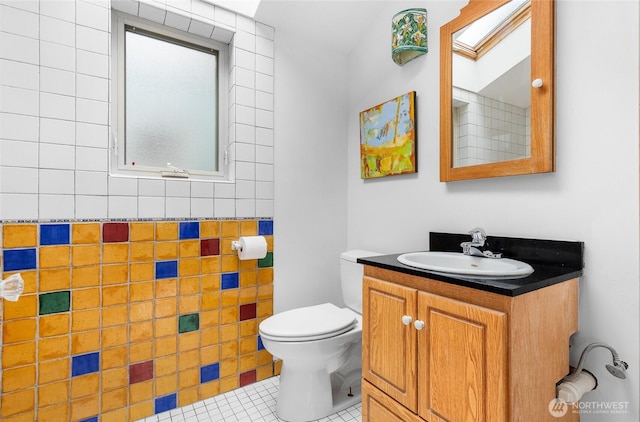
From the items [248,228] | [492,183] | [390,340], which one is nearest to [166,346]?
[248,228]

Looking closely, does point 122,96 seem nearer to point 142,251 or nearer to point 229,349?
point 142,251

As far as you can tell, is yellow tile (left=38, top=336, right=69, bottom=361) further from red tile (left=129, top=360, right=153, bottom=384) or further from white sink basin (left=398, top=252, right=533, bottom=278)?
white sink basin (left=398, top=252, right=533, bottom=278)

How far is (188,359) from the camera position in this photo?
1673 mm

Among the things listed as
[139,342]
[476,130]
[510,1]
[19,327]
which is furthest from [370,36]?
[19,327]

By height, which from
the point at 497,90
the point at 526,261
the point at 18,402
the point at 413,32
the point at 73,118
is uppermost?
the point at 413,32

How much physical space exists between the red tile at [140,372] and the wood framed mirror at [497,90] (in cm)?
174

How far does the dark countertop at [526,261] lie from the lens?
2.88ft

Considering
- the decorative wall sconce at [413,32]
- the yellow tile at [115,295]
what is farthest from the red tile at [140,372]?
the decorative wall sconce at [413,32]

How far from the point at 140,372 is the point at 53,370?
35 centimetres

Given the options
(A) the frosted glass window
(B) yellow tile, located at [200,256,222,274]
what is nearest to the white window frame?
(A) the frosted glass window

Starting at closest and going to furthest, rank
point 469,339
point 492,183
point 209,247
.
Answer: point 469,339 → point 492,183 → point 209,247

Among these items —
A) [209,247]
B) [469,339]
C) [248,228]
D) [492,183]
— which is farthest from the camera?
[248,228]

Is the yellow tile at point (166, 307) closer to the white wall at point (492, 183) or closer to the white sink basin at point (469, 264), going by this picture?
the white wall at point (492, 183)

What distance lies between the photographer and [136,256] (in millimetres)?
1542
